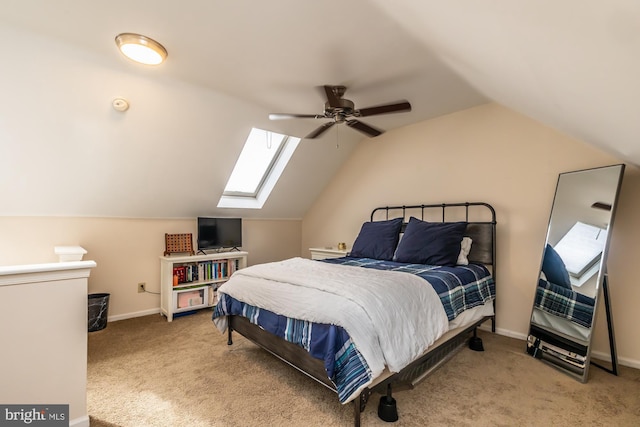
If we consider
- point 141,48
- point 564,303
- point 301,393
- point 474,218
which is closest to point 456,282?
point 564,303

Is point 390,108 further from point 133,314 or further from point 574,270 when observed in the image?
point 133,314

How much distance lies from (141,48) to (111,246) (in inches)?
91.6

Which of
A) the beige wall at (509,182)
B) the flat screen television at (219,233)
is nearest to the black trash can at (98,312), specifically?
the flat screen television at (219,233)

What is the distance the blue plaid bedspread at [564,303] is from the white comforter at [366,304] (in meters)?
1.07

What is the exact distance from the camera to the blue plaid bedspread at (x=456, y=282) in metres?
2.21

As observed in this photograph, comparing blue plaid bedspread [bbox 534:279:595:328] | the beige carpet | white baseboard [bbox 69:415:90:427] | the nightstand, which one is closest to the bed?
the beige carpet

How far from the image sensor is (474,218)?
326 centimetres

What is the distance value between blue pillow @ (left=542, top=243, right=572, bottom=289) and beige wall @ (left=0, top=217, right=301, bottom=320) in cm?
398

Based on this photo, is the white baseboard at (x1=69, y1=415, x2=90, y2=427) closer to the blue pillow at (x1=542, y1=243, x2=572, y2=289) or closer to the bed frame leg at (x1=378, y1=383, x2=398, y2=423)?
the bed frame leg at (x1=378, y1=383, x2=398, y2=423)

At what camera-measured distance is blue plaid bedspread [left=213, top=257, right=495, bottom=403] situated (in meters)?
1.55

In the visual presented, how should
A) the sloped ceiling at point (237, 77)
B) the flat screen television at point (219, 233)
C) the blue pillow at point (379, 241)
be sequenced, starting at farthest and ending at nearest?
the flat screen television at point (219, 233) < the blue pillow at point (379, 241) < the sloped ceiling at point (237, 77)

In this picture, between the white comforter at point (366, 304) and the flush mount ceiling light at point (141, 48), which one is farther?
the flush mount ceiling light at point (141, 48)

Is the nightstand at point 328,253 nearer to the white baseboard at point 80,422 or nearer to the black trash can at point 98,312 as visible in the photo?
the black trash can at point 98,312

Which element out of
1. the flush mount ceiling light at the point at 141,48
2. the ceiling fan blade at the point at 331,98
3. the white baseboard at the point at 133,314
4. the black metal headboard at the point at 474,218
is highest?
the flush mount ceiling light at the point at 141,48
